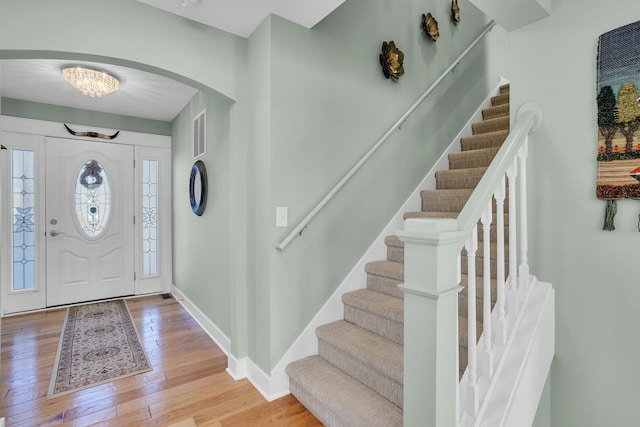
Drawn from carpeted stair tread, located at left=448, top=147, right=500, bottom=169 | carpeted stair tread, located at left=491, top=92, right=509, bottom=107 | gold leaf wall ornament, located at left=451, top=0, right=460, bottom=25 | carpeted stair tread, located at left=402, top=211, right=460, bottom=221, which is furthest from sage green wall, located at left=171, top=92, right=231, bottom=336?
carpeted stair tread, located at left=491, top=92, right=509, bottom=107

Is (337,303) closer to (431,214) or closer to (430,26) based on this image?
(431,214)

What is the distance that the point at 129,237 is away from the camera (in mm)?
4359

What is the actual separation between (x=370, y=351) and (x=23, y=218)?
4258mm

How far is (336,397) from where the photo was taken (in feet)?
5.68

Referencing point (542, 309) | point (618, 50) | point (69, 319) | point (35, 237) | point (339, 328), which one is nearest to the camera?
point (618, 50)

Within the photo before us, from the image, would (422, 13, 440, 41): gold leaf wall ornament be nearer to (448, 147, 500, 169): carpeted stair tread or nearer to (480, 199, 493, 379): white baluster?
(448, 147, 500, 169): carpeted stair tread

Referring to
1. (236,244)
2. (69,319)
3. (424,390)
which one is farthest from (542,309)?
(69,319)

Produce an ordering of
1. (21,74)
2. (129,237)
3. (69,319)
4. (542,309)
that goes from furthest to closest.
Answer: (129,237) < (69,319) < (21,74) < (542,309)

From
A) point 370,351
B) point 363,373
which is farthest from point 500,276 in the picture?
point 363,373

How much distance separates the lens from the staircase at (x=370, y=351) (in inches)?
64.6

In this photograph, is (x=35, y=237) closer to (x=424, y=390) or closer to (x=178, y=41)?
(x=178, y=41)

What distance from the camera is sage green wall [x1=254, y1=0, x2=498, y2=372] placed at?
2.04 m

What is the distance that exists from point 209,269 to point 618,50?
3204mm

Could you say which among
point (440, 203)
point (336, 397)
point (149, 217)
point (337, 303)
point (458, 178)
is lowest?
point (336, 397)
